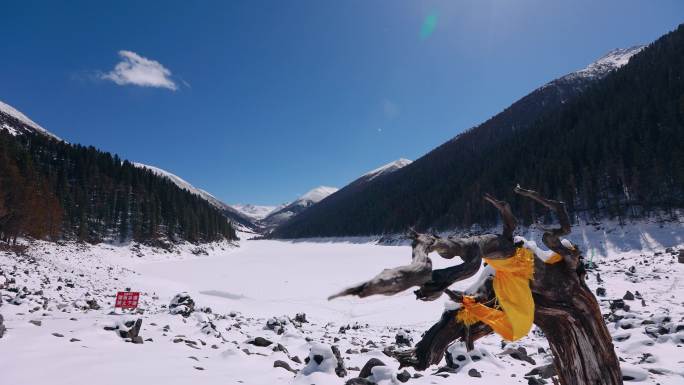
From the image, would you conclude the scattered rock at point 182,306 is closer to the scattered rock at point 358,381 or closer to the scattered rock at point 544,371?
the scattered rock at point 358,381

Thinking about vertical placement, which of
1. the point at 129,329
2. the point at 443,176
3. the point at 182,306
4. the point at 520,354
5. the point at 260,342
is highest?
→ the point at 443,176

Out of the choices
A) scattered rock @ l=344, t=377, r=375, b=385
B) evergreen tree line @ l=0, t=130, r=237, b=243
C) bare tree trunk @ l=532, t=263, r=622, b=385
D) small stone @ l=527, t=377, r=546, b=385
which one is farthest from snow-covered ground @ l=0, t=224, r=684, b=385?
evergreen tree line @ l=0, t=130, r=237, b=243

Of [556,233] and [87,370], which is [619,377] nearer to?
[556,233]

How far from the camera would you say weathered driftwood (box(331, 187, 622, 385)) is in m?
2.40

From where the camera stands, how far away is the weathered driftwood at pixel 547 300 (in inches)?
94.6

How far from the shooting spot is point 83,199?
54.8 metres

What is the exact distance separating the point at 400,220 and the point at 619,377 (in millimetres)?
97051

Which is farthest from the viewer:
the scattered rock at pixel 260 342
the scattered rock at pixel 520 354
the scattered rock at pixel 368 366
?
the scattered rock at pixel 260 342

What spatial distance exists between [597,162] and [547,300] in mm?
70413

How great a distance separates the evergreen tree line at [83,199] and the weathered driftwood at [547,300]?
40929 mm

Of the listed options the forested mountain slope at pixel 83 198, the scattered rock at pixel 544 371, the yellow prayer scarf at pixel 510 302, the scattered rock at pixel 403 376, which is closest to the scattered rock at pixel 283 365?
the scattered rock at pixel 403 376

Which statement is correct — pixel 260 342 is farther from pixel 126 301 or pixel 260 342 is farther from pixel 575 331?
pixel 575 331

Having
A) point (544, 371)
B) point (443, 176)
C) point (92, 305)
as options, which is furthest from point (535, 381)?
point (443, 176)

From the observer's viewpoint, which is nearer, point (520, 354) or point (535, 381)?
point (535, 381)
